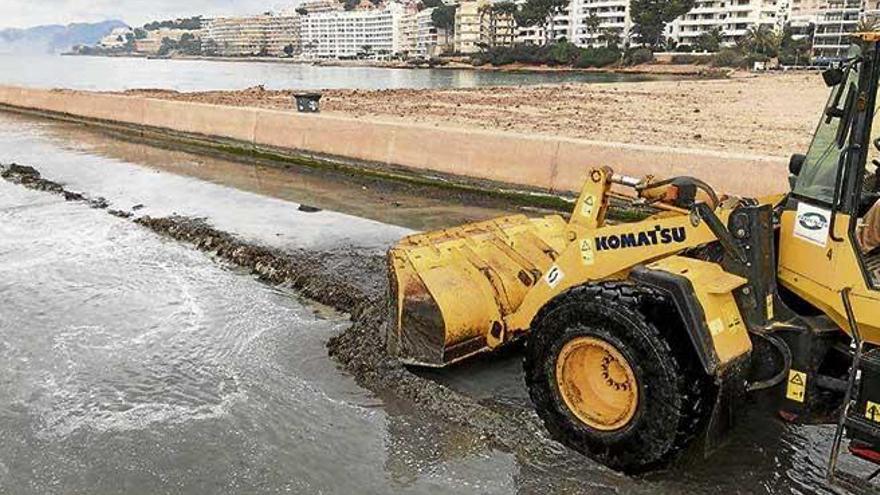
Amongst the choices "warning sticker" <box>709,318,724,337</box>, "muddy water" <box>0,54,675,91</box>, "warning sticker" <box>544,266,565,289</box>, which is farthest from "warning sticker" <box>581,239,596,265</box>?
"muddy water" <box>0,54,675,91</box>

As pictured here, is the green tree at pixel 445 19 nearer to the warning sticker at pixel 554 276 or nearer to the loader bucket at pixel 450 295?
the loader bucket at pixel 450 295

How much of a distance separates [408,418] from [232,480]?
3.69 ft

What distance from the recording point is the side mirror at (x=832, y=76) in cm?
373

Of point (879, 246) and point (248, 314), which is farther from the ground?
point (879, 246)

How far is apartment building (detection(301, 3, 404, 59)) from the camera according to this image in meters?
180

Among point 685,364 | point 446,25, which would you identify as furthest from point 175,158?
point 446,25

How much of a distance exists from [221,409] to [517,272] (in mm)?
2080

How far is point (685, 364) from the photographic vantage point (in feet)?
12.6

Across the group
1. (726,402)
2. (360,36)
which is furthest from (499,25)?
(726,402)

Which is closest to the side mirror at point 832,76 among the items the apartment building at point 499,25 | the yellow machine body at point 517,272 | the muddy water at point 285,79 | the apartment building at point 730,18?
the yellow machine body at point 517,272

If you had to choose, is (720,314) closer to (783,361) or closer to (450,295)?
(783,361)

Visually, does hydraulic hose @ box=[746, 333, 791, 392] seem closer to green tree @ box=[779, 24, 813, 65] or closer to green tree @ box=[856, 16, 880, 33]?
green tree @ box=[856, 16, 880, 33]

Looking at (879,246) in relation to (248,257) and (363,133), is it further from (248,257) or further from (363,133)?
(363,133)

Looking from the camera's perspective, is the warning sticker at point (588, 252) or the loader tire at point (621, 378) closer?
the loader tire at point (621, 378)
